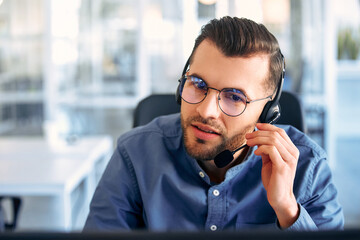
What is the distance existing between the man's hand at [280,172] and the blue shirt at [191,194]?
0.12 meters

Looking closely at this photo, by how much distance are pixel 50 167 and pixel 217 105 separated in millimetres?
1408

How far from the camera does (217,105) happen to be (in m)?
0.99

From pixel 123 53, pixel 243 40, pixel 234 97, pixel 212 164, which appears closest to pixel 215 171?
pixel 212 164

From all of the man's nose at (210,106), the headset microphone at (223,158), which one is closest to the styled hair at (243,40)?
the man's nose at (210,106)

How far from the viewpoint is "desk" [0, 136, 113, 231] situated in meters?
1.86

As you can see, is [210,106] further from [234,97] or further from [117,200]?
[117,200]

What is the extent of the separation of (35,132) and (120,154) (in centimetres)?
435

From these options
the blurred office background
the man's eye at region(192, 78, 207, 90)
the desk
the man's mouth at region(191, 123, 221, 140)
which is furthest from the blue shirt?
the blurred office background

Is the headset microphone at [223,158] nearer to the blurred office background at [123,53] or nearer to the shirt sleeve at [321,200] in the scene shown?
the shirt sleeve at [321,200]

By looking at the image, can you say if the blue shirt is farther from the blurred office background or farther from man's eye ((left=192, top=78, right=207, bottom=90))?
the blurred office background

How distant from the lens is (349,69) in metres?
5.86

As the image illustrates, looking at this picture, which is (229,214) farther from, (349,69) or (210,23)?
(349,69)

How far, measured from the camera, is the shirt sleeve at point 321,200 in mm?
1019

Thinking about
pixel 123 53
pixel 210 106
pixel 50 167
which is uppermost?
pixel 123 53
